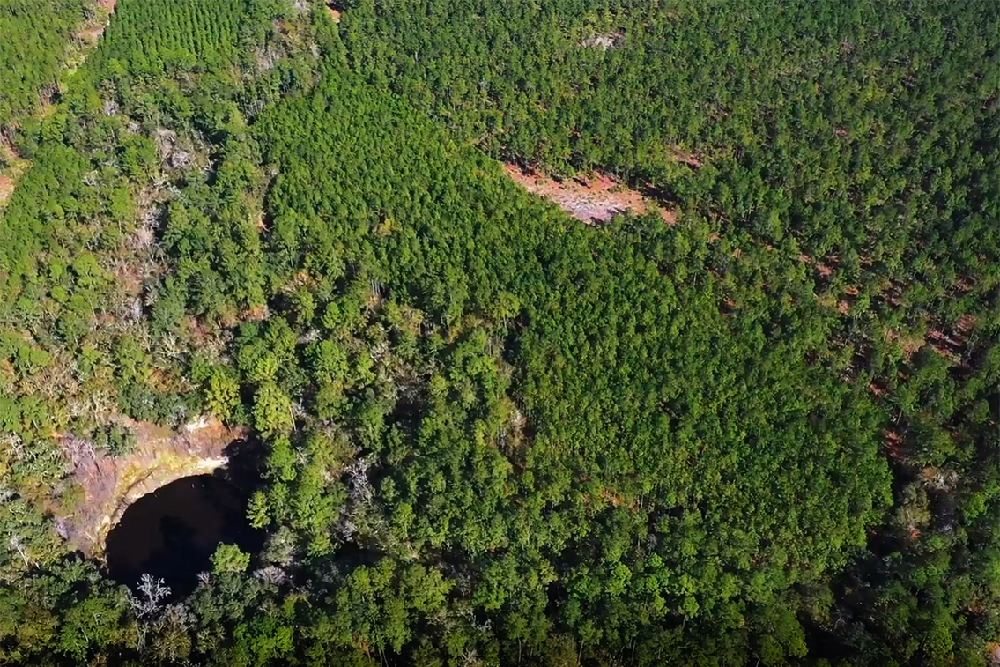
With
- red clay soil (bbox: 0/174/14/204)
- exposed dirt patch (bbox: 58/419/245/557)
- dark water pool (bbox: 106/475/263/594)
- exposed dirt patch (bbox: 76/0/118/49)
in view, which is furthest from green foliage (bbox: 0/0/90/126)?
dark water pool (bbox: 106/475/263/594)

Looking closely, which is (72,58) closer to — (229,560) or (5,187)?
(5,187)

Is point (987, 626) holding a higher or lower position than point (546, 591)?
higher

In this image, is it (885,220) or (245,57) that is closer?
(885,220)

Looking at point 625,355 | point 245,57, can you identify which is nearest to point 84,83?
point 245,57

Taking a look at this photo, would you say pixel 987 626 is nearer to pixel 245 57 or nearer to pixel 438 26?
pixel 438 26

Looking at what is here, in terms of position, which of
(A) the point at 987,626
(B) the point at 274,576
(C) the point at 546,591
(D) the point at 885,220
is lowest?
(B) the point at 274,576
